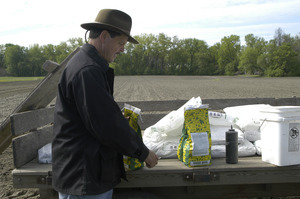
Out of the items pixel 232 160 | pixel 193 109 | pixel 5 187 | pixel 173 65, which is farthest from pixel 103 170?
pixel 173 65

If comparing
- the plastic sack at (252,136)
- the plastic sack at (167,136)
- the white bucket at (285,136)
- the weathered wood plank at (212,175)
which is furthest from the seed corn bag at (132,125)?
the plastic sack at (252,136)

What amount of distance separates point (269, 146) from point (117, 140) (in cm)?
145

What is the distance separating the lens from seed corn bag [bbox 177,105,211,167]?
87.0 inches

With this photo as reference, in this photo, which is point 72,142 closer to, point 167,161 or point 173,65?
point 167,161

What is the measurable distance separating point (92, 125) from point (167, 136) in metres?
1.51

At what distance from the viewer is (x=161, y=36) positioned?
371 feet

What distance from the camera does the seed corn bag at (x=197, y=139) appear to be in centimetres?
221

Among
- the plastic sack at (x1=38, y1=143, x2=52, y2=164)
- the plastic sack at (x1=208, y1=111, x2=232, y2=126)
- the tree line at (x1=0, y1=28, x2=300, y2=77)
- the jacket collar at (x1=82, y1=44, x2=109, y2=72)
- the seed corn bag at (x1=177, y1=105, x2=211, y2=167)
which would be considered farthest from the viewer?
the tree line at (x1=0, y1=28, x2=300, y2=77)

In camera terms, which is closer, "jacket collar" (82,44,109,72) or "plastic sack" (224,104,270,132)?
"jacket collar" (82,44,109,72)

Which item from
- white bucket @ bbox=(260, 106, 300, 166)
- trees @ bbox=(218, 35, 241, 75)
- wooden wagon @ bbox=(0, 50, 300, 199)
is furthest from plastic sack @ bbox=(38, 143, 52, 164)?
trees @ bbox=(218, 35, 241, 75)

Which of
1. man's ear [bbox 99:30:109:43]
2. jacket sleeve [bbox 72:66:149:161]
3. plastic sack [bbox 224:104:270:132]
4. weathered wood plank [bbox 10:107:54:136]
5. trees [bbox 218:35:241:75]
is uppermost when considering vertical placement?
trees [bbox 218:35:241:75]

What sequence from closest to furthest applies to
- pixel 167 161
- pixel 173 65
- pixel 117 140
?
1. pixel 117 140
2. pixel 167 161
3. pixel 173 65

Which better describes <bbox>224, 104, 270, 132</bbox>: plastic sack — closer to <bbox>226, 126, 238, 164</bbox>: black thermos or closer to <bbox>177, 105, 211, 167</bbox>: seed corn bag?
<bbox>226, 126, 238, 164</bbox>: black thermos

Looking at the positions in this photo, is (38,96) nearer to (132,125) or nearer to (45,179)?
(45,179)
